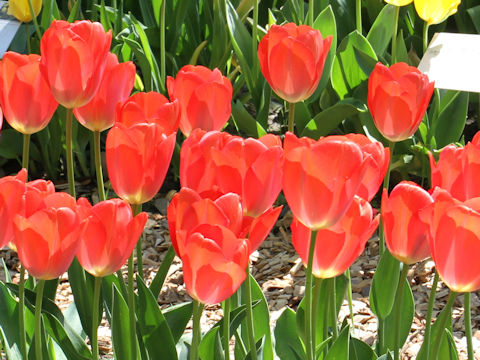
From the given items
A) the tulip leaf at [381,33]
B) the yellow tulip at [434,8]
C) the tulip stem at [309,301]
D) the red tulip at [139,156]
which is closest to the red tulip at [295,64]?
the red tulip at [139,156]

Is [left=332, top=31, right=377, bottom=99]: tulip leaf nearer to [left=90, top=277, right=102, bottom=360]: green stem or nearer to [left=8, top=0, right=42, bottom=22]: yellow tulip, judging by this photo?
[left=8, top=0, right=42, bottom=22]: yellow tulip

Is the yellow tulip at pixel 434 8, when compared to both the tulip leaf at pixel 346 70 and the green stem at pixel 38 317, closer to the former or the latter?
the tulip leaf at pixel 346 70

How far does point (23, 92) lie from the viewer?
124 centimetres

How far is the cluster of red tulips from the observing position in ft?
2.90

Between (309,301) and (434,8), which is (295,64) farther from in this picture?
(434,8)

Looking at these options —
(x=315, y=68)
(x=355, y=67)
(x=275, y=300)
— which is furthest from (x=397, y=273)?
(x=355, y=67)

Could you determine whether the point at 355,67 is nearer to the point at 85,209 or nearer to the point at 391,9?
the point at 391,9

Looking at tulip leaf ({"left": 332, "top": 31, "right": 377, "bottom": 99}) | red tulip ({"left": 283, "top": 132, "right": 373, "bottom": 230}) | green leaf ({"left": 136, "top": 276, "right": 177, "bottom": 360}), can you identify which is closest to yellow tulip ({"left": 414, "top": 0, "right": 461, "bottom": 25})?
tulip leaf ({"left": 332, "top": 31, "right": 377, "bottom": 99})

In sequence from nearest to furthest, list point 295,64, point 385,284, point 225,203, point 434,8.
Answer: point 225,203
point 385,284
point 295,64
point 434,8

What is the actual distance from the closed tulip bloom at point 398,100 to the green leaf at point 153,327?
440mm

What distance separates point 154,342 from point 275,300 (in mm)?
991

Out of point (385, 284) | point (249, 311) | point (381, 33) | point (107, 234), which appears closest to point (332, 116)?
point (381, 33)

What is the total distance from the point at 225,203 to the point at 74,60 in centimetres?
40

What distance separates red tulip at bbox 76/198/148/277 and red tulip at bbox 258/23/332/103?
A: 56cm
